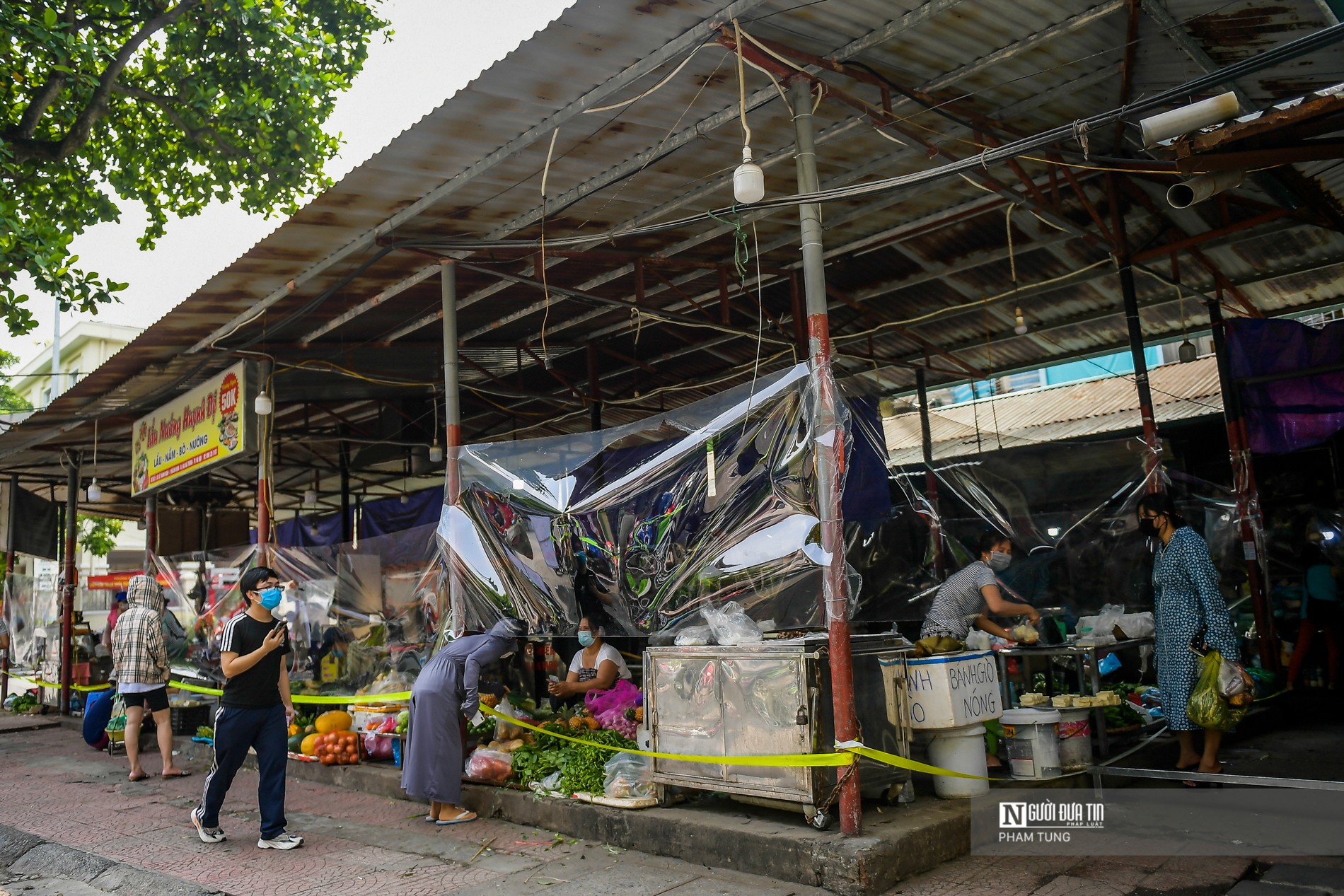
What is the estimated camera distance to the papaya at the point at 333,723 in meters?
8.71

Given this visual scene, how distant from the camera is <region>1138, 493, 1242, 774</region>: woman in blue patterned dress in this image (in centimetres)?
590

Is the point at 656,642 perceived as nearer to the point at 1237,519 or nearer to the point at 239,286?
the point at 239,286

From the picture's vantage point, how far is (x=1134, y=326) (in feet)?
29.2

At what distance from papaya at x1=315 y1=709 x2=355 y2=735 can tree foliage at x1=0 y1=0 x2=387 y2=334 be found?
5.39 m

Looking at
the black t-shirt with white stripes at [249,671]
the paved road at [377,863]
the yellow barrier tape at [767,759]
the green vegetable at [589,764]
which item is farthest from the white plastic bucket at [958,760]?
the black t-shirt with white stripes at [249,671]

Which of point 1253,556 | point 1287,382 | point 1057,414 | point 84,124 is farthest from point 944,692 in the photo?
point 1057,414

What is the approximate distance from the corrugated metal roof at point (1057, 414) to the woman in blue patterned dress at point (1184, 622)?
706cm

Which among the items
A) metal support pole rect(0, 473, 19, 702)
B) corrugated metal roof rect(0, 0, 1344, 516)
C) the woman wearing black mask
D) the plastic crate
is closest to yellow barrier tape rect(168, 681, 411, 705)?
the plastic crate

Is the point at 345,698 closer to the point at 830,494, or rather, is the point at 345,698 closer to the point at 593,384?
the point at 593,384

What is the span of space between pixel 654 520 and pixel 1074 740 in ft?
10.3

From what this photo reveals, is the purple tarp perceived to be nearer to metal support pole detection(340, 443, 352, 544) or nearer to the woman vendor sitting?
the woman vendor sitting

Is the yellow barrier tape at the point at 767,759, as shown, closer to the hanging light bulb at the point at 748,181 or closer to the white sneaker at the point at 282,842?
the white sneaker at the point at 282,842

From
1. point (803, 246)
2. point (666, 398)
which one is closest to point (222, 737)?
point (803, 246)

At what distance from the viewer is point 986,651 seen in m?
6.08
